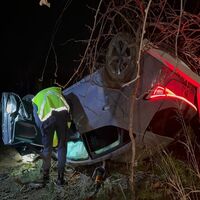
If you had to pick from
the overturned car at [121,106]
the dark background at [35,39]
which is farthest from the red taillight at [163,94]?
the dark background at [35,39]

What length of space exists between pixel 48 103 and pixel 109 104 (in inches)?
37.2

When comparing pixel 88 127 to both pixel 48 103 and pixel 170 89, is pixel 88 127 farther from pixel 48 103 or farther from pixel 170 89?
pixel 170 89

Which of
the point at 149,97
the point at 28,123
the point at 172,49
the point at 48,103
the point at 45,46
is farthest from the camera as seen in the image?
the point at 45,46

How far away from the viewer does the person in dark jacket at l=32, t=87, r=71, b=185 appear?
5754 mm

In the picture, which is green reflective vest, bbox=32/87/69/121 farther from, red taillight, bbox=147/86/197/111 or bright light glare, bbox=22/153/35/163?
red taillight, bbox=147/86/197/111

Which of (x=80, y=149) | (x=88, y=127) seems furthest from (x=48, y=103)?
(x=80, y=149)

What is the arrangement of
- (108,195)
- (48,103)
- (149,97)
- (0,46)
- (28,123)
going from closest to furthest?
(149,97) < (108,195) < (48,103) < (28,123) < (0,46)

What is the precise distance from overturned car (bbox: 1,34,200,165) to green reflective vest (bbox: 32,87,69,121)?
23cm

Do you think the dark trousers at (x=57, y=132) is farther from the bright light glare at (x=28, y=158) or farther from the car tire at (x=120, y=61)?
the bright light glare at (x=28, y=158)

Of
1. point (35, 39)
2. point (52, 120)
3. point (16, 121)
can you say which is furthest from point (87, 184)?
point (35, 39)

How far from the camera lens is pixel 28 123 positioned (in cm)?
642

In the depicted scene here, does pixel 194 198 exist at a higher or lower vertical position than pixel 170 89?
lower

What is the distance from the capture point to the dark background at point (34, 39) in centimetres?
1350

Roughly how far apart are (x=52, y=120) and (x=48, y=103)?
0.25 meters
